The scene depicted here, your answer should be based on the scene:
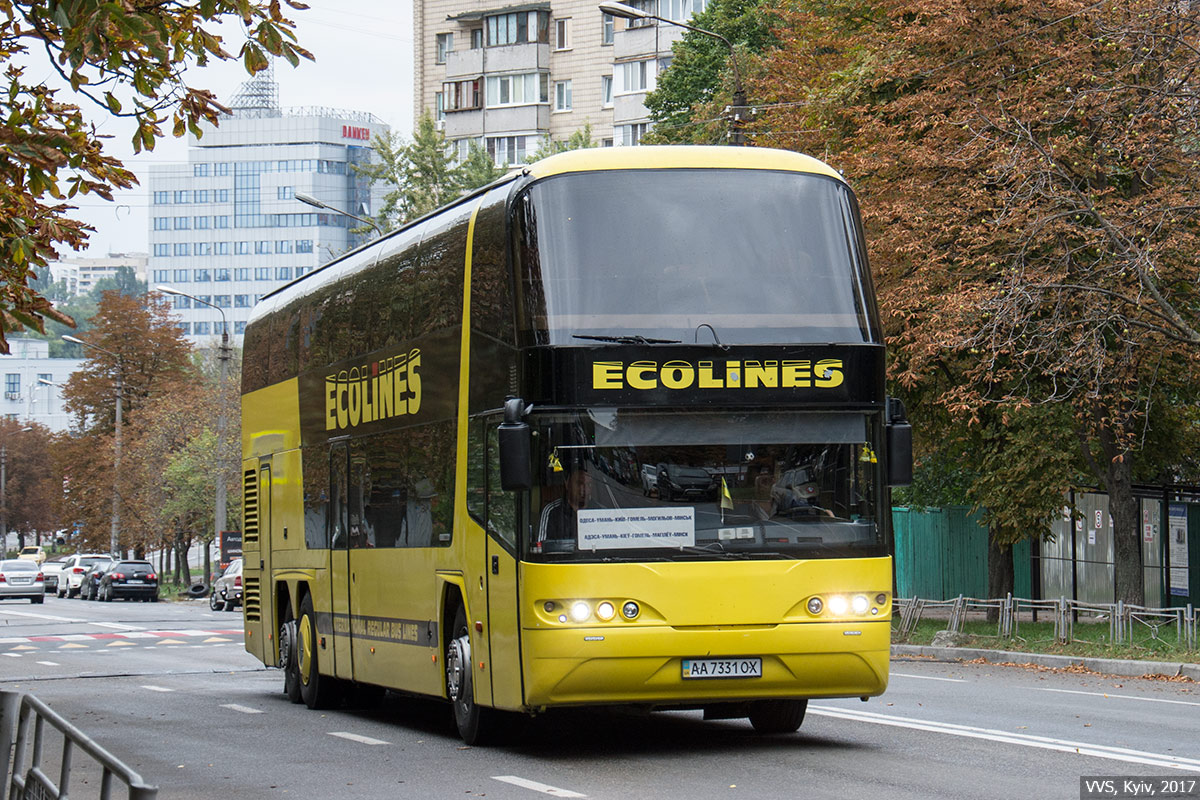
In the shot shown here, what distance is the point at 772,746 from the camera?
12.3 meters

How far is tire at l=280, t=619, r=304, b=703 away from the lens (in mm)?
18359

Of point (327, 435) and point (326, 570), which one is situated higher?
point (327, 435)

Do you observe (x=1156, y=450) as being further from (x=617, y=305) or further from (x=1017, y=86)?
(x=617, y=305)

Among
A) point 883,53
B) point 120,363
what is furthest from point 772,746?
point 120,363

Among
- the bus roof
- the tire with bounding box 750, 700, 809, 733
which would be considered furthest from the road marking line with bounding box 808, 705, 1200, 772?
the bus roof

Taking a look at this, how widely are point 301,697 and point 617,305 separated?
324 inches

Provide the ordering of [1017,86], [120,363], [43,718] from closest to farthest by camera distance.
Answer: [43,718]
[1017,86]
[120,363]

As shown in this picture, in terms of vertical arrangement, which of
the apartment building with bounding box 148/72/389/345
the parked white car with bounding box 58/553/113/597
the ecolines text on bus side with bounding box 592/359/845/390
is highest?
the apartment building with bounding box 148/72/389/345

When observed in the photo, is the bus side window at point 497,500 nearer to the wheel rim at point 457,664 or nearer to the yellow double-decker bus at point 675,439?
the yellow double-decker bus at point 675,439

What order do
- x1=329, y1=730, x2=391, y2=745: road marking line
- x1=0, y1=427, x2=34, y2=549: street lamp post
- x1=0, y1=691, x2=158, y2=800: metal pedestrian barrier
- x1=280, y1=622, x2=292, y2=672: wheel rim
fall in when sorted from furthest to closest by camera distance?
x1=0, y1=427, x2=34, y2=549: street lamp post, x1=280, y1=622, x2=292, y2=672: wheel rim, x1=329, y1=730, x2=391, y2=745: road marking line, x1=0, y1=691, x2=158, y2=800: metal pedestrian barrier

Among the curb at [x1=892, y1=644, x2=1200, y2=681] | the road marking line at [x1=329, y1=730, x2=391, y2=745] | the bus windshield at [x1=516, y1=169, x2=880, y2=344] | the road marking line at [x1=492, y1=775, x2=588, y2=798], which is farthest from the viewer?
the curb at [x1=892, y1=644, x2=1200, y2=681]

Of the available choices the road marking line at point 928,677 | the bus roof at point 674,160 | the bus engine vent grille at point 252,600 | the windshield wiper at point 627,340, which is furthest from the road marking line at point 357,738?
the road marking line at point 928,677

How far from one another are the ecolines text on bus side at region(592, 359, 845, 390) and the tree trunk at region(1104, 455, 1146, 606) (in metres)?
15.6

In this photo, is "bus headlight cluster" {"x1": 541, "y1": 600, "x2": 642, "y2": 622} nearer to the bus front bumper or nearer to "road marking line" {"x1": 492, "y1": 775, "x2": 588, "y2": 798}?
the bus front bumper
